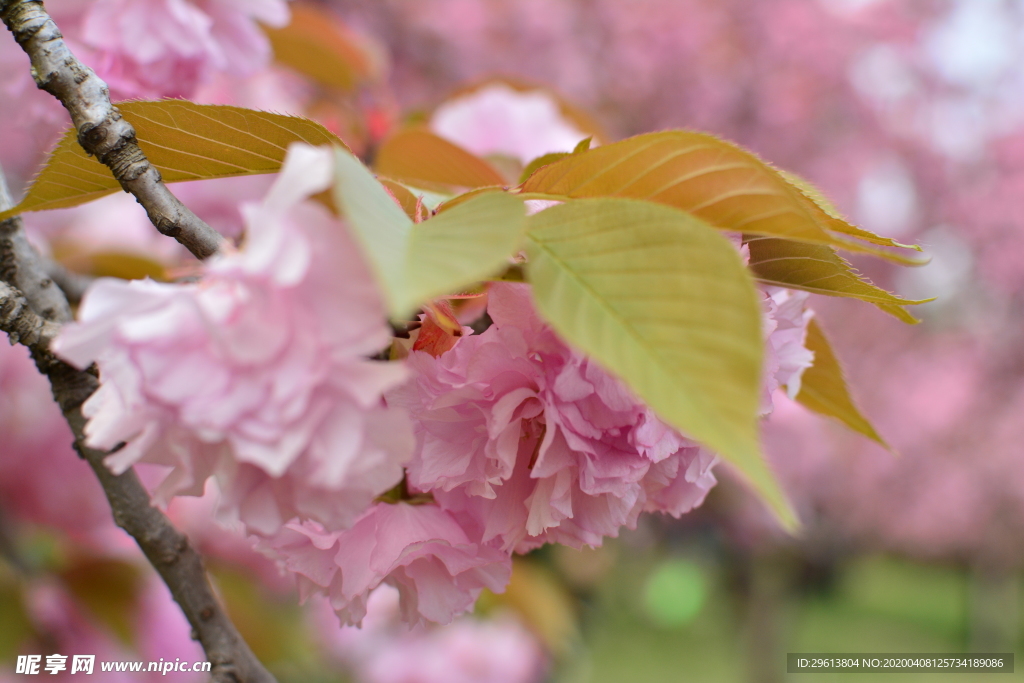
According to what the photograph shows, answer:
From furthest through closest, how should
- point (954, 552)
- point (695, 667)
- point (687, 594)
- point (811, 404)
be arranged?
point (687, 594)
point (954, 552)
point (695, 667)
point (811, 404)

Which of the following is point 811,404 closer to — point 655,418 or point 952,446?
point 655,418

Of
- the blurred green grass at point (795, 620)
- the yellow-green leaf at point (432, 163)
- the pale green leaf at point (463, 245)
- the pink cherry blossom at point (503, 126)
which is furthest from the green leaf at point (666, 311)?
the blurred green grass at point (795, 620)

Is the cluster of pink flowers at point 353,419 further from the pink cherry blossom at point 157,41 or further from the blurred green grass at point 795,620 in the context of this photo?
the blurred green grass at point 795,620

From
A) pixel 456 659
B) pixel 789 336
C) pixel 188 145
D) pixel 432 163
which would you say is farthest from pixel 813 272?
pixel 456 659

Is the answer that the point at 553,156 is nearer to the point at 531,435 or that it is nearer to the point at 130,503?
the point at 531,435

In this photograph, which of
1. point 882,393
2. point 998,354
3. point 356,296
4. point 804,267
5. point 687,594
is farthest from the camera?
point 687,594

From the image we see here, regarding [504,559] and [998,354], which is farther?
[998,354]

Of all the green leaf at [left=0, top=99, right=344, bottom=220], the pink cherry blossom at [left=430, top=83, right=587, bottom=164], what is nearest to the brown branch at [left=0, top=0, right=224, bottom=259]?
the green leaf at [left=0, top=99, right=344, bottom=220]

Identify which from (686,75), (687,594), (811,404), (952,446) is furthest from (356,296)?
(687,594)
